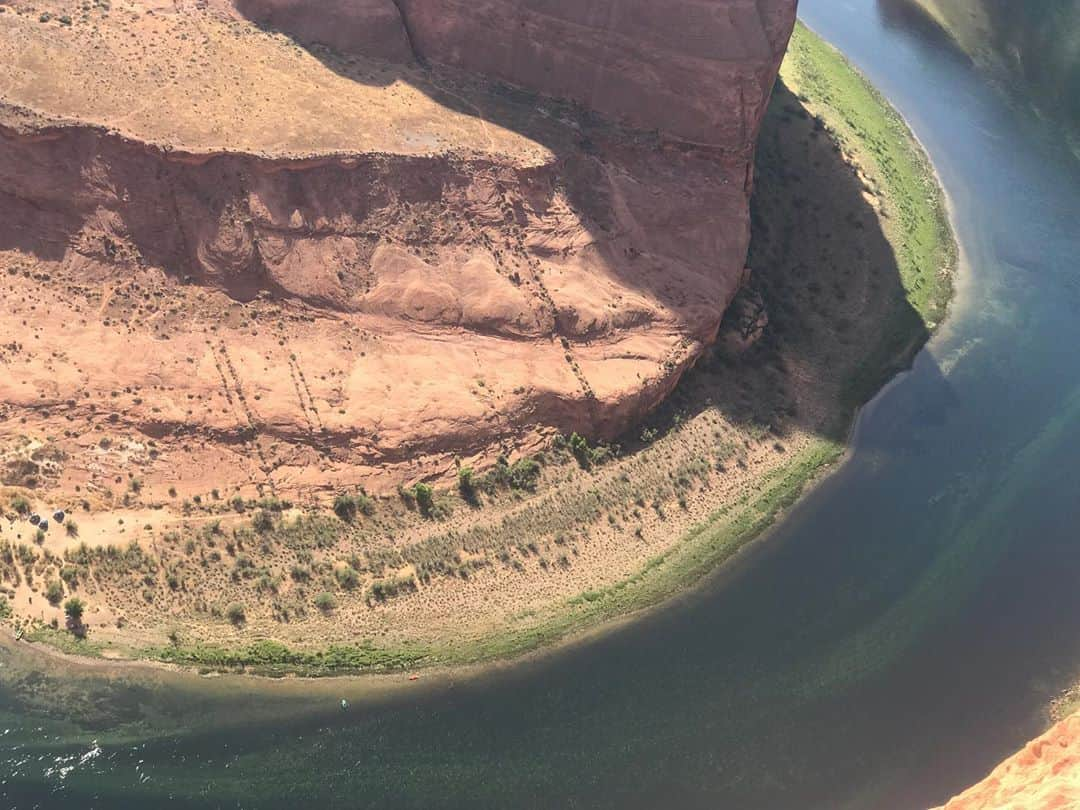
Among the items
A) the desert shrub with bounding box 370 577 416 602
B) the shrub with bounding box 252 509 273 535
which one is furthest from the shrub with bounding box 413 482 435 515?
the shrub with bounding box 252 509 273 535

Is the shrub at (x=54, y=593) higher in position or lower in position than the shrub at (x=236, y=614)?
lower

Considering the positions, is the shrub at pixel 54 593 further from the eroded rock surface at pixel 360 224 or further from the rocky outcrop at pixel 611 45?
the rocky outcrop at pixel 611 45

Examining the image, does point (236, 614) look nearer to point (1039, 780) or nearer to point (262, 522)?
point (262, 522)

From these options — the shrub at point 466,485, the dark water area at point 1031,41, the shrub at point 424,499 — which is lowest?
the shrub at point 424,499

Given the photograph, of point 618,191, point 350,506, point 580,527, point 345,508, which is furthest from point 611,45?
point 345,508

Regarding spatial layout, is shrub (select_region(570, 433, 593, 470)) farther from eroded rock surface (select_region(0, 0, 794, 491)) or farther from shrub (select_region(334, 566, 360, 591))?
shrub (select_region(334, 566, 360, 591))

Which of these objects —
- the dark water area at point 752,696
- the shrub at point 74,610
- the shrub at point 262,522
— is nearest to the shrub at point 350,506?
the shrub at point 262,522
